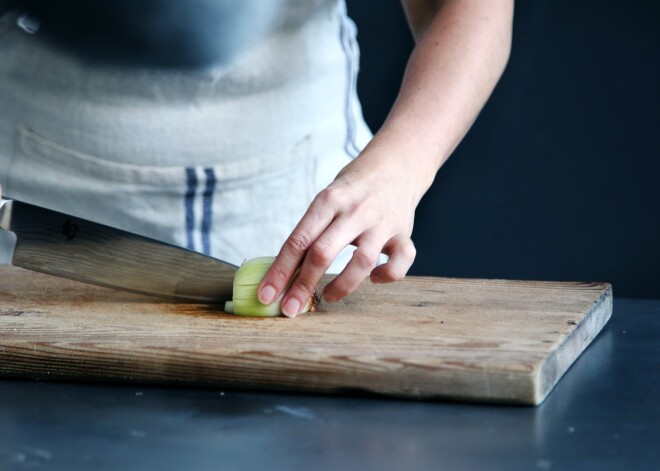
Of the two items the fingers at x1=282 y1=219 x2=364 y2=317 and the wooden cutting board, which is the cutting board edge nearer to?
the wooden cutting board

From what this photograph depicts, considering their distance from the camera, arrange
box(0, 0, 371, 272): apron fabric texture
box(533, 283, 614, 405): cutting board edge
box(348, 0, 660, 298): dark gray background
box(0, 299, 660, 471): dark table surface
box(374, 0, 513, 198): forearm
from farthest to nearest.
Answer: box(348, 0, 660, 298): dark gray background → box(0, 0, 371, 272): apron fabric texture → box(374, 0, 513, 198): forearm → box(533, 283, 614, 405): cutting board edge → box(0, 299, 660, 471): dark table surface

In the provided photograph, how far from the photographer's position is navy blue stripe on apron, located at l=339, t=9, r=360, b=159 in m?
1.39

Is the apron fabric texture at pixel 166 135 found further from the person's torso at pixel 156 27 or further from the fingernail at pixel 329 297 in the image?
the fingernail at pixel 329 297

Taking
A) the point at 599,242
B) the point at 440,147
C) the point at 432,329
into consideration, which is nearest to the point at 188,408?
the point at 432,329

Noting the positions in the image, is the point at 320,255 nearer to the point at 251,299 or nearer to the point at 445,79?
the point at 251,299

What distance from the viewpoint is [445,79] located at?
119 cm

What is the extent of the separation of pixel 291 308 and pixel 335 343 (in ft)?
0.41

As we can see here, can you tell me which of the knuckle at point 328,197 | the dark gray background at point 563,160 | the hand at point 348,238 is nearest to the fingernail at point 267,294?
the hand at point 348,238

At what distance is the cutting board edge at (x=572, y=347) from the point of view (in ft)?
2.62

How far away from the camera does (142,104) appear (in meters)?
1.26

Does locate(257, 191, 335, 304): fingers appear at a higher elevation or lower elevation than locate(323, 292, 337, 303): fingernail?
higher

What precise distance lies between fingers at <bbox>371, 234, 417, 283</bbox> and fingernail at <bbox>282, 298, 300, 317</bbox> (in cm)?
9

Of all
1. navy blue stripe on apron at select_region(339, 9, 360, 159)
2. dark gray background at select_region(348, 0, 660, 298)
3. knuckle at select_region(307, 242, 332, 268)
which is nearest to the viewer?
knuckle at select_region(307, 242, 332, 268)

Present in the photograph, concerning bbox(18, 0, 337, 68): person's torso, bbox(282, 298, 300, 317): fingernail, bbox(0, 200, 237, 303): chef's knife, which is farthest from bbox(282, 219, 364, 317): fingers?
bbox(18, 0, 337, 68): person's torso
